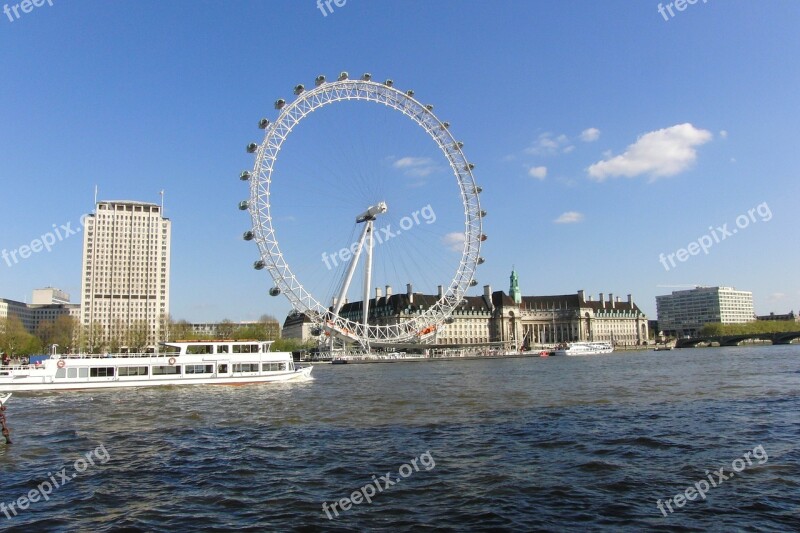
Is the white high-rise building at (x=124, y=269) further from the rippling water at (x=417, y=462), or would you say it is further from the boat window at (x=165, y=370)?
the rippling water at (x=417, y=462)

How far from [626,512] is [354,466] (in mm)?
8068

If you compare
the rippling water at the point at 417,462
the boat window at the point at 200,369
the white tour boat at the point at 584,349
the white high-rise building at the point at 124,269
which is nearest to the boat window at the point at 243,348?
the boat window at the point at 200,369

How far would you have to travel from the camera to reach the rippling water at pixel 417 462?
47.1ft

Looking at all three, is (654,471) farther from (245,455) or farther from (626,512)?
(245,455)

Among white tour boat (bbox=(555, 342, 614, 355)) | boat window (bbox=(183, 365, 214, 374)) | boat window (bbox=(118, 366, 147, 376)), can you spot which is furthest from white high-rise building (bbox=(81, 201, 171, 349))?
boat window (bbox=(118, 366, 147, 376))

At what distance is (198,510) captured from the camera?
1531 cm

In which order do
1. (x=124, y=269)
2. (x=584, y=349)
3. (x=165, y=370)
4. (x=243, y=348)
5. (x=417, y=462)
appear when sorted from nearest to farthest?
1. (x=417, y=462)
2. (x=165, y=370)
3. (x=243, y=348)
4. (x=584, y=349)
5. (x=124, y=269)

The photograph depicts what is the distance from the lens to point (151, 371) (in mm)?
51094

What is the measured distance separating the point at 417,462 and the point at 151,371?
37202mm

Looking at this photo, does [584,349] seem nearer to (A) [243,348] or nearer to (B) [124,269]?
(A) [243,348]

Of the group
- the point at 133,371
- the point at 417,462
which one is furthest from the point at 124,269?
the point at 417,462

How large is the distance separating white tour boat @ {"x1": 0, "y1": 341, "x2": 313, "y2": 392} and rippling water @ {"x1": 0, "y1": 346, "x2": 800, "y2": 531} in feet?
37.7

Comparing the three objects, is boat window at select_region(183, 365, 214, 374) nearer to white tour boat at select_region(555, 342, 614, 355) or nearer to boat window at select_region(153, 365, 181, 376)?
boat window at select_region(153, 365, 181, 376)

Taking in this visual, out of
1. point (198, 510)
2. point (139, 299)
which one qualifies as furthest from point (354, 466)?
point (139, 299)
